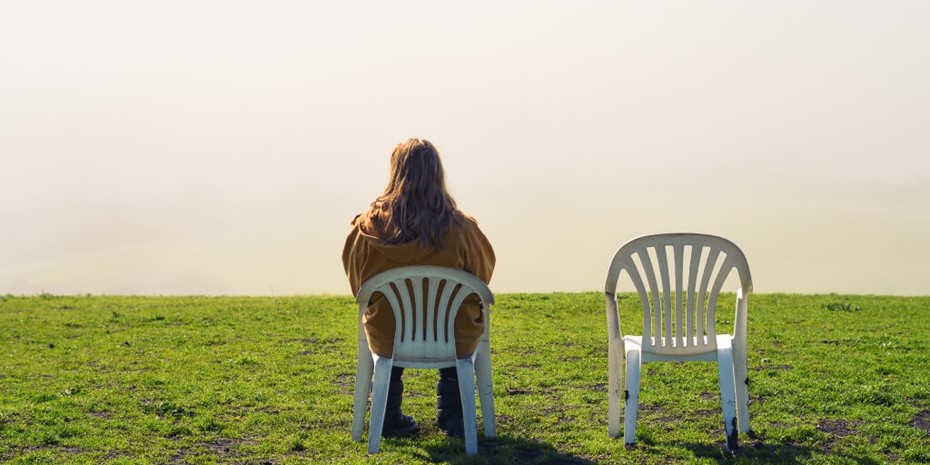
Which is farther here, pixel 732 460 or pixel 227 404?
pixel 227 404

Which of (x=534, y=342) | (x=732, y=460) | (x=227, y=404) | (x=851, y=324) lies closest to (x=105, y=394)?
(x=227, y=404)

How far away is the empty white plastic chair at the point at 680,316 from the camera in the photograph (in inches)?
273

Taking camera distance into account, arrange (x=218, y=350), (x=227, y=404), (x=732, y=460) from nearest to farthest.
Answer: (x=732, y=460) → (x=227, y=404) → (x=218, y=350)

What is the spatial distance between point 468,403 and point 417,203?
1.36 m

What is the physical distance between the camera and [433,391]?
9.65 m

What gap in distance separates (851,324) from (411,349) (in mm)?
8751

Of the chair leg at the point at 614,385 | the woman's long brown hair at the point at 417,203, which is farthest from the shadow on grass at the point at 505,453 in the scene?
the woman's long brown hair at the point at 417,203

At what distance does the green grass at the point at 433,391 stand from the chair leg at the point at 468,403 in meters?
0.10

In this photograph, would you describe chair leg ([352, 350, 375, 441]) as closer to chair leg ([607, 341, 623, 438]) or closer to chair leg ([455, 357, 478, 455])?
chair leg ([455, 357, 478, 455])

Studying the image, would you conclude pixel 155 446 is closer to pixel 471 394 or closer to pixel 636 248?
pixel 471 394

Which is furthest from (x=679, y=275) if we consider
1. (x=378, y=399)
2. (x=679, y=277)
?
(x=378, y=399)

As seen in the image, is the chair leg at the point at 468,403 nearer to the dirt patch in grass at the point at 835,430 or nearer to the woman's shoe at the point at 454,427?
the woman's shoe at the point at 454,427

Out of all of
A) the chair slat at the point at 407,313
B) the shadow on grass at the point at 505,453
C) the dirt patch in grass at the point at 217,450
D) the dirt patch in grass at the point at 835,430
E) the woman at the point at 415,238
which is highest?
the woman at the point at 415,238

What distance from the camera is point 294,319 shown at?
15.3 metres
